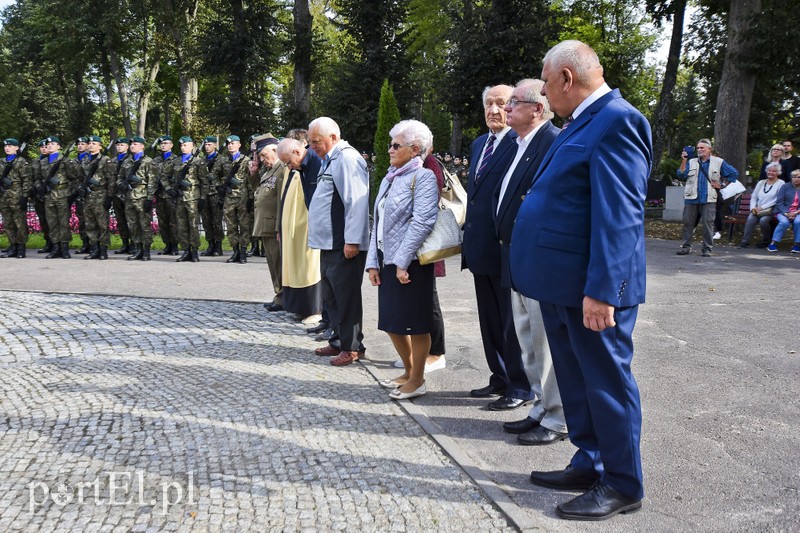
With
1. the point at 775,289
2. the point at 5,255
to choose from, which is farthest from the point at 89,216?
the point at 775,289

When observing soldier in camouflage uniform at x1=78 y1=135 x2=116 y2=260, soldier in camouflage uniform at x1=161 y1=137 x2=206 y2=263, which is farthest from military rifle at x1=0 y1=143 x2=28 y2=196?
soldier in camouflage uniform at x1=161 y1=137 x2=206 y2=263

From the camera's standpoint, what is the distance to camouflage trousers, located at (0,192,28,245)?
43.9 ft

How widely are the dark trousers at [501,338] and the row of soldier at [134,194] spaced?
8.18m

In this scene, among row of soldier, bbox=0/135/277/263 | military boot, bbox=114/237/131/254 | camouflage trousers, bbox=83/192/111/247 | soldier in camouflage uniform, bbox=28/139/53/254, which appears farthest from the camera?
military boot, bbox=114/237/131/254

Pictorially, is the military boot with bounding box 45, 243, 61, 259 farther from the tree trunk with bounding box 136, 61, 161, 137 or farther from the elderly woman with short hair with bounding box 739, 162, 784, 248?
the tree trunk with bounding box 136, 61, 161, 137

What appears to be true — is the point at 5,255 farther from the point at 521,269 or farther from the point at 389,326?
the point at 521,269

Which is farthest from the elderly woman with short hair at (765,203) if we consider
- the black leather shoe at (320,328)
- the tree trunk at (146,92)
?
the tree trunk at (146,92)

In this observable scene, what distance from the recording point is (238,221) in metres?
12.4

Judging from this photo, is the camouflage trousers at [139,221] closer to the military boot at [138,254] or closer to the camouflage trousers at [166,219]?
the military boot at [138,254]

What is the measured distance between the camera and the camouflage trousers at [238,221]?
12297mm

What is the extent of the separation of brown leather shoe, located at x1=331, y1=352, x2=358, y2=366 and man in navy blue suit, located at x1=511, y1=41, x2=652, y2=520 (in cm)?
289

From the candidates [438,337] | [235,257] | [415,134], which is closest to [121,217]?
[235,257]

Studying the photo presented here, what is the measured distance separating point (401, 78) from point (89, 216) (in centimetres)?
1803

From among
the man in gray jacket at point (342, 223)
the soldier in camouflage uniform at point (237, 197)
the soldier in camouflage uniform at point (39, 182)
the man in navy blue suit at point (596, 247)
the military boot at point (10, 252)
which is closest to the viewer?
the man in navy blue suit at point (596, 247)
